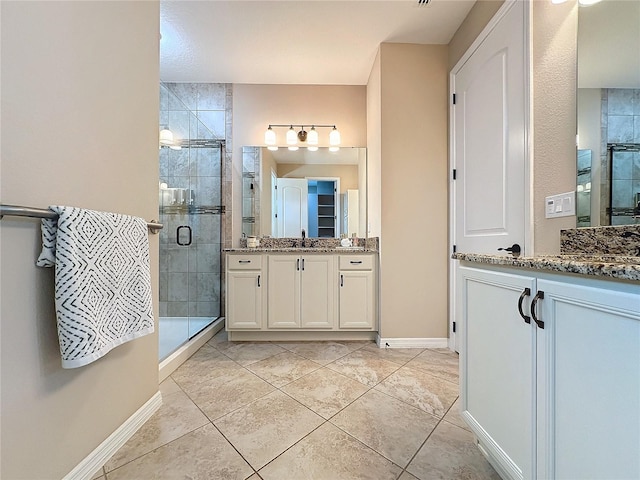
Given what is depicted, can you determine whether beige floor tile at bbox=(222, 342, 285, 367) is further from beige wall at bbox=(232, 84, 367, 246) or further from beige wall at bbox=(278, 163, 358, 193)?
beige wall at bbox=(278, 163, 358, 193)

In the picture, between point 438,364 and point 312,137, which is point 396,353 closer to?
point 438,364

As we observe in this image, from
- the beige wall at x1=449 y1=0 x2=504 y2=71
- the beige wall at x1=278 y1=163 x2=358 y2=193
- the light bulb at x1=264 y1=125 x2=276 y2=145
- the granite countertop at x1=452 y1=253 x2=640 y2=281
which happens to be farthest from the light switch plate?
the light bulb at x1=264 y1=125 x2=276 y2=145

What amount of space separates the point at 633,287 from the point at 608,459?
1.22 feet

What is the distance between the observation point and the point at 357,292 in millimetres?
2457

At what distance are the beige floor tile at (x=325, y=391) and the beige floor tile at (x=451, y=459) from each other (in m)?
0.46

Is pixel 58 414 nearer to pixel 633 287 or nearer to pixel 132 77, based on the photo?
pixel 132 77

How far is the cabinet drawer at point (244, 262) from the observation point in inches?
96.6

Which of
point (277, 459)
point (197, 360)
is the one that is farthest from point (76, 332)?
point (197, 360)

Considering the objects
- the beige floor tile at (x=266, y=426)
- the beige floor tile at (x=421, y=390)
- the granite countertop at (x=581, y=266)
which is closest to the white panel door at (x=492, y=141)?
the beige floor tile at (x=421, y=390)

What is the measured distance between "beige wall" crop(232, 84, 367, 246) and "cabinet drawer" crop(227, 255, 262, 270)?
577mm

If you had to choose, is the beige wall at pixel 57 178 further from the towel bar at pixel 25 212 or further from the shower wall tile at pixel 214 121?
the shower wall tile at pixel 214 121

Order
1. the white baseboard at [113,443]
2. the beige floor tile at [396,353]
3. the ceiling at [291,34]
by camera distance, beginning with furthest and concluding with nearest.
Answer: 1. the beige floor tile at [396,353]
2. the ceiling at [291,34]
3. the white baseboard at [113,443]

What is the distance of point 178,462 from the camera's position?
43.3 inches

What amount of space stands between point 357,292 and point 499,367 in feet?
5.13
